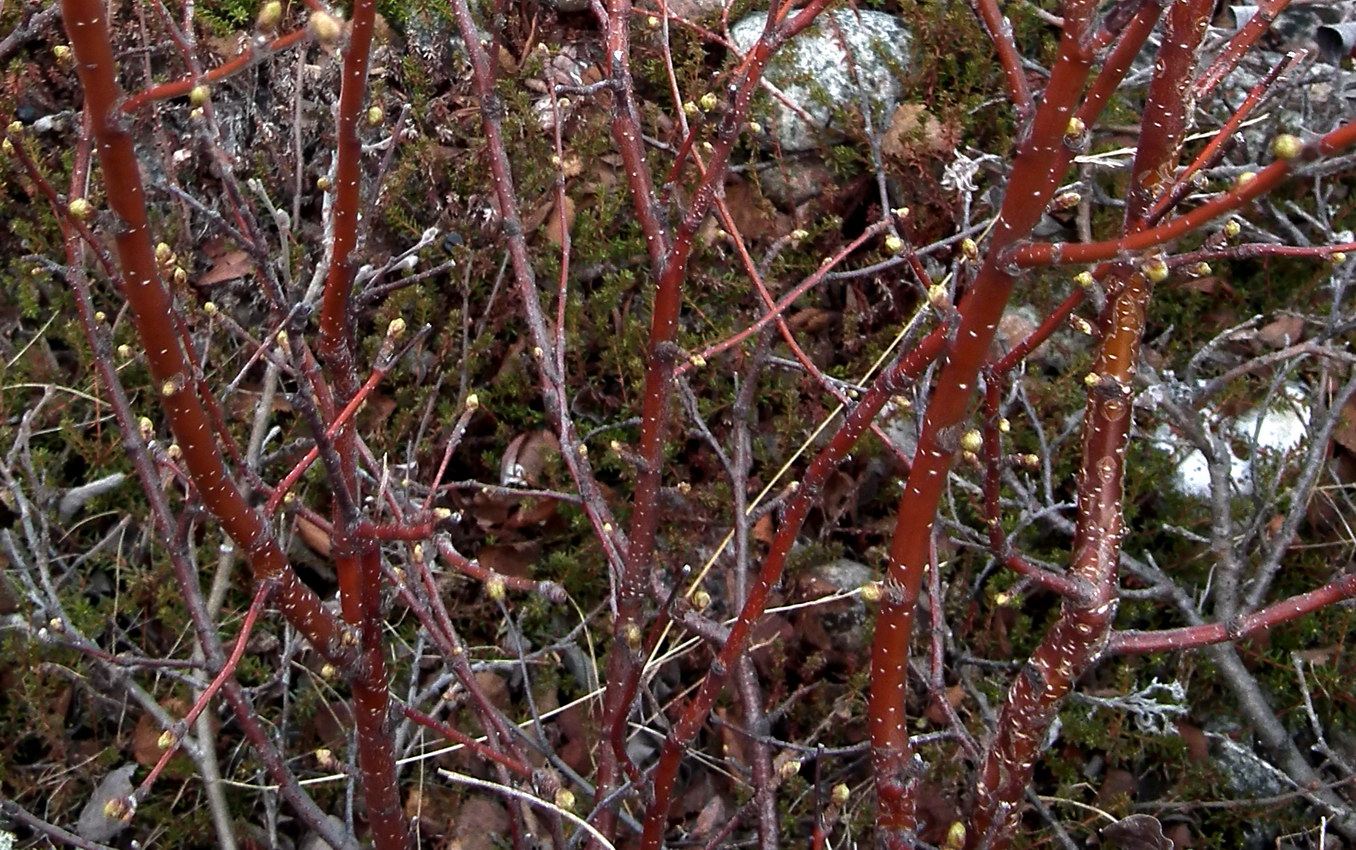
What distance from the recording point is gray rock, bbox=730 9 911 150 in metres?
3.23

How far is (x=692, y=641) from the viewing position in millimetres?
2568

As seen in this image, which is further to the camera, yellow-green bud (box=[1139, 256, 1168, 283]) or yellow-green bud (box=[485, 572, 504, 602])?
yellow-green bud (box=[485, 572, 504, 602])

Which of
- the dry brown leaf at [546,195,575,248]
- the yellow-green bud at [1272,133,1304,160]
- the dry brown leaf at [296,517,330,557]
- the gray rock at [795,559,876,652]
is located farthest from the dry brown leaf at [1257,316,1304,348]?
the dry brown leaf at [296,517,330,557]

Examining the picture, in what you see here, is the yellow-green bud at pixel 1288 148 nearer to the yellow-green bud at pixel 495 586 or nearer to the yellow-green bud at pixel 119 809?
the yellow-green bud at pixel 495 586

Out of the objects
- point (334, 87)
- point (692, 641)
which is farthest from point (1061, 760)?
point (334, 87)

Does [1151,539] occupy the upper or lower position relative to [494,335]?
lower

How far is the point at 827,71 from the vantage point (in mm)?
3328

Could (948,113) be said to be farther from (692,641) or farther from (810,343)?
(692,641)

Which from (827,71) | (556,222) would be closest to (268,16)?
(556,222)

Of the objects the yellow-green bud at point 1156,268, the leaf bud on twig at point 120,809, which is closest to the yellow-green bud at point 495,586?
the leaf bud on twig at point 120,809

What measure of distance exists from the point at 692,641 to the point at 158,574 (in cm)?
137

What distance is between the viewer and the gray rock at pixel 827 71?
3230 millimetres

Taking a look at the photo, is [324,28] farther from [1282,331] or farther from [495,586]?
[1282,331]

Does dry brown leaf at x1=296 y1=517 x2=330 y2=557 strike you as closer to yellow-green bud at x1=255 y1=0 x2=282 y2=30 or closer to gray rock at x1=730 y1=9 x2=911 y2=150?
gray rock at x1=730 y1=9 x2=911 y2=150
